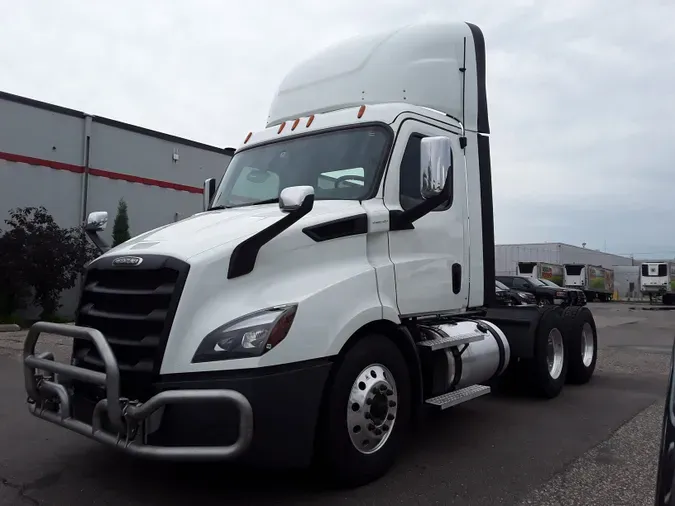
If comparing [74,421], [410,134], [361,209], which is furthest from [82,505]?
[410,134]

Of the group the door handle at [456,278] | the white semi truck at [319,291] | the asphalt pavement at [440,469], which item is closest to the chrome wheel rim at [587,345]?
the asphalt pavement at [440,469]

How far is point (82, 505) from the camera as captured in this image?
3.78 meters

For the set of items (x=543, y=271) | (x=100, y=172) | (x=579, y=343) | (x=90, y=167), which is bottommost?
(x=579, y=343)

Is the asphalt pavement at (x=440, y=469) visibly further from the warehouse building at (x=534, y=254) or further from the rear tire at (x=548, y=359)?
the warehouse building at (x=534, y=254)

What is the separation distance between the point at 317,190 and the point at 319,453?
202cm

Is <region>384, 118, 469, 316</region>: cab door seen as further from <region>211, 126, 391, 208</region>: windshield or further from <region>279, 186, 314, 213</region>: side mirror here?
<region>279, 186, 314, 213</region>: side mirror

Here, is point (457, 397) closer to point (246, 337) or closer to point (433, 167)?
point (433, 167)

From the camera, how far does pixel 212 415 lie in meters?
3.39

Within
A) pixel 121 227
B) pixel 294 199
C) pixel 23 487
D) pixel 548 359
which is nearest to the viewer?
pixel 294 199

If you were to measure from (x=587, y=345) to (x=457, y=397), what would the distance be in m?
4.24

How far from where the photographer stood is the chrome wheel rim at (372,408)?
4043 millimetres

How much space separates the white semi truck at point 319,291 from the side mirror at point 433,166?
0.01m

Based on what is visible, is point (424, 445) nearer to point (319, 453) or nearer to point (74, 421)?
point (319, 453)

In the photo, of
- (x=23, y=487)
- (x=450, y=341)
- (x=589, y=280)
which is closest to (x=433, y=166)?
(x=450, y=341)
